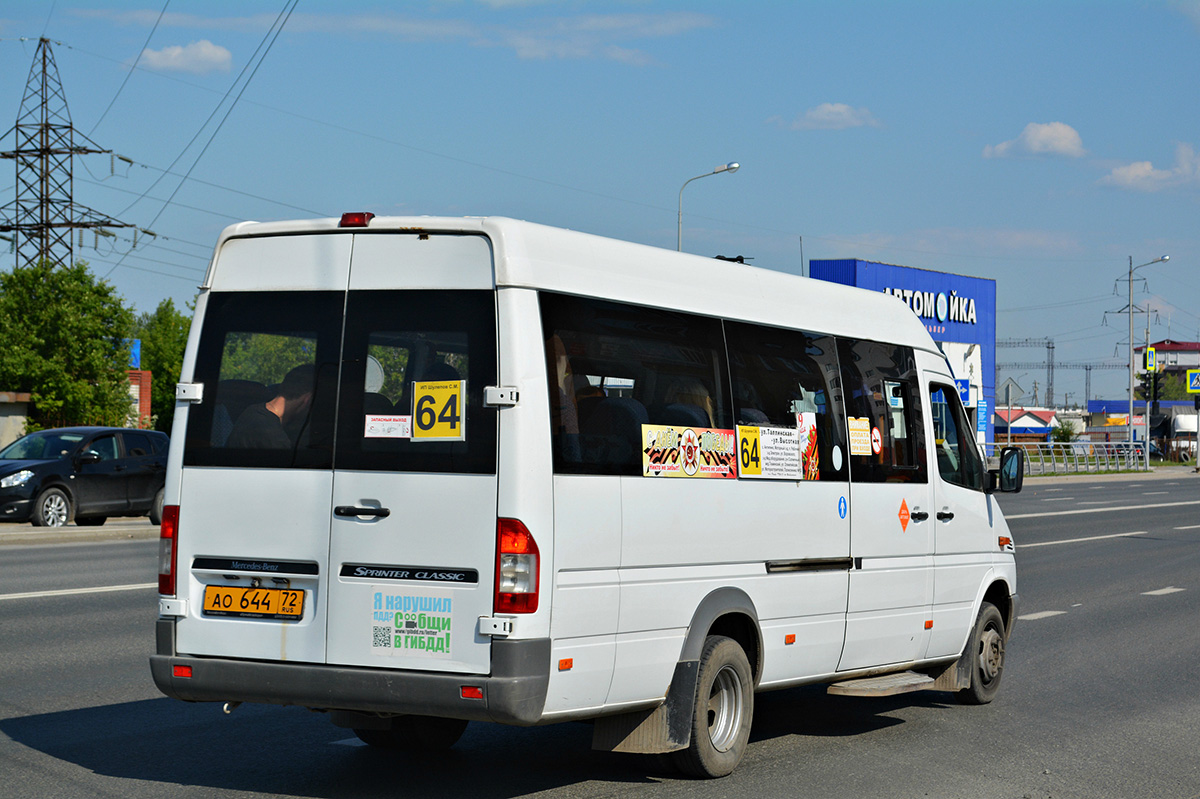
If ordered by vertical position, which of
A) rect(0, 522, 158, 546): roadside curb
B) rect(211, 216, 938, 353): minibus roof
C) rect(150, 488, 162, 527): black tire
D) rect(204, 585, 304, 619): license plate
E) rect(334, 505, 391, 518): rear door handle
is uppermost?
rect(211, 216, 938, 353): minibus roof

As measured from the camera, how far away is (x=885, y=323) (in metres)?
8.27

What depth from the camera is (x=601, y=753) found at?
7047 millimetres

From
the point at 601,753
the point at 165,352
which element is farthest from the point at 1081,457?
the point at 165,352

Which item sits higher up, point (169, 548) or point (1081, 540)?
point (169, 548)

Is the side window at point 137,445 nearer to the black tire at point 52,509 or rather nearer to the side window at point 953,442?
the black tire at point 52,509

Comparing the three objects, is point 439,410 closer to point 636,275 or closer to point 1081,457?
point 636,275

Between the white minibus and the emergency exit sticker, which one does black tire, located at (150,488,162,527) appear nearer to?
the white minibus

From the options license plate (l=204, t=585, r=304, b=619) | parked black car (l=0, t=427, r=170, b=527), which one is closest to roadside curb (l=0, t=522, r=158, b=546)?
parked black car (l=0, t=427, r=170, b=527)

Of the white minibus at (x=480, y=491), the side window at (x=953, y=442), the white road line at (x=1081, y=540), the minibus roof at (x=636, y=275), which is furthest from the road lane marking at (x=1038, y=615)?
the white road line at (x=1081, y=540)

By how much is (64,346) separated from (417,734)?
1386 inches

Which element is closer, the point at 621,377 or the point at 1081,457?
the point at 621,377

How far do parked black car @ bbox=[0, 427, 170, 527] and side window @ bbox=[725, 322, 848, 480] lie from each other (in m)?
16.3

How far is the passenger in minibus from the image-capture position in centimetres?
588

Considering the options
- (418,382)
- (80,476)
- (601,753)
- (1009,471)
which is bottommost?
(601,753)
